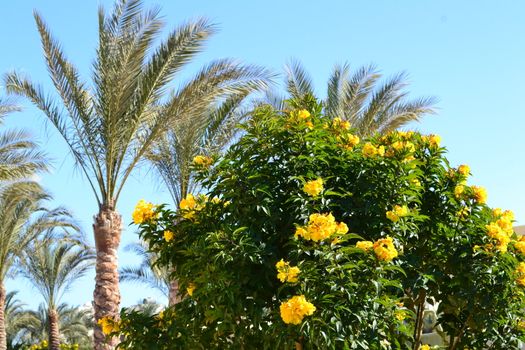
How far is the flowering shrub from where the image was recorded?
221 inches

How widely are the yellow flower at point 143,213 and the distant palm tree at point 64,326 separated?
1304 inches

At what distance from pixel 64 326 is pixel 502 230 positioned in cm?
3616

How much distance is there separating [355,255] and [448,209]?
1.49 m

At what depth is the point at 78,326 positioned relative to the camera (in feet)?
133

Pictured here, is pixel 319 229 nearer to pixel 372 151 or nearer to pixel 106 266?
pixel 372 151

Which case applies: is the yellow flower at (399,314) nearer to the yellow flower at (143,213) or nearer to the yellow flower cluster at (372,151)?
the yellow flower cluster at (372,151)

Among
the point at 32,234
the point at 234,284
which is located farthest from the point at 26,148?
the point at 234,284

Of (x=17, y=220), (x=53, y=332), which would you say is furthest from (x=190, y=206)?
(x=53, y=332)

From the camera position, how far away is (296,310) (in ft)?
17.5

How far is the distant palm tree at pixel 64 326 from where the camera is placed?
3963 centimetres

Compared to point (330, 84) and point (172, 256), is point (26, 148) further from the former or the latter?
point (172, 256)

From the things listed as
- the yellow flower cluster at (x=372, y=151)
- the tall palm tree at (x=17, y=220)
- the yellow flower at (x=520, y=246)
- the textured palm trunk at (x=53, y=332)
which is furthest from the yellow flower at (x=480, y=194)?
the textured palm trunk at (x=53, y=332)

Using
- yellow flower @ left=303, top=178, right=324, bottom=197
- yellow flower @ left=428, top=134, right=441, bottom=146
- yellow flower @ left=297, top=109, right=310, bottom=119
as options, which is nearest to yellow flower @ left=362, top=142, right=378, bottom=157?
yellow flower @ left=297, top=109, right=310, bottom=119

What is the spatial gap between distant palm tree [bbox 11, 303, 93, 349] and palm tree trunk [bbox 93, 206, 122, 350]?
1050 inches
